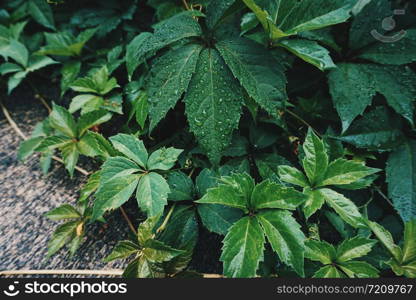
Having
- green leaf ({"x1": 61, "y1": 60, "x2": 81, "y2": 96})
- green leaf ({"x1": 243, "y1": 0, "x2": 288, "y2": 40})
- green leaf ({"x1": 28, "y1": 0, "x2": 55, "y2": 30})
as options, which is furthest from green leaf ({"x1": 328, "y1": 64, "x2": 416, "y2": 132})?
green leaf ({"x1": 28, "y1": 0, "x2": 55, "y2": 30})

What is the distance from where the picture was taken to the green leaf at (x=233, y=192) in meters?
0.80

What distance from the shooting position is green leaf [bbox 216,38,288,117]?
0.86 m

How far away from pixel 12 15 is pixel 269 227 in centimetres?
146

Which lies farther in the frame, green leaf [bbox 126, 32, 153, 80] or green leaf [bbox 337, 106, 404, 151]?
green leaf [bbox 126, 32, 153, 80]

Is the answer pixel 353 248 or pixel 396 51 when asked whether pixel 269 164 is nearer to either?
pixel 353 248

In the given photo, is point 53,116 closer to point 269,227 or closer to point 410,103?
point 269,227

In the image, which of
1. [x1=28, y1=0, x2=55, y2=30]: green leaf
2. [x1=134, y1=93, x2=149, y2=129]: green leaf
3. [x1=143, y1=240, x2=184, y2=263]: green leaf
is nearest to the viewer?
[x1=143, y1=240, x2=184, y2=263]: green leaf

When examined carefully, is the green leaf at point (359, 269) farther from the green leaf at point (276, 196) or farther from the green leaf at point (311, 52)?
the green leaf at point (311, 52)

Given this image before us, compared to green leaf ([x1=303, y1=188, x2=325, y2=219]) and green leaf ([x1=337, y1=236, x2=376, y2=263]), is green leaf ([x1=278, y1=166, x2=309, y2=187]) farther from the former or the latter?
green leaf ([x1=337, y1=236, x2=376, y2=263])

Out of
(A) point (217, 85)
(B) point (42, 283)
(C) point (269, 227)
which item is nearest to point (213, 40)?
(A) point (217, 85)

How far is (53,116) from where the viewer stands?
1126 mm

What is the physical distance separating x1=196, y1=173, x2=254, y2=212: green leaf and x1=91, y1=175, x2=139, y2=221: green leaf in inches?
7.3

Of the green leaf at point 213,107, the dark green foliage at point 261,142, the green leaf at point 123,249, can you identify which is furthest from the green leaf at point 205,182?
the green leaf at point 123,249

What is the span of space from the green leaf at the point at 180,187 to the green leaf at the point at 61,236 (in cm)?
31
